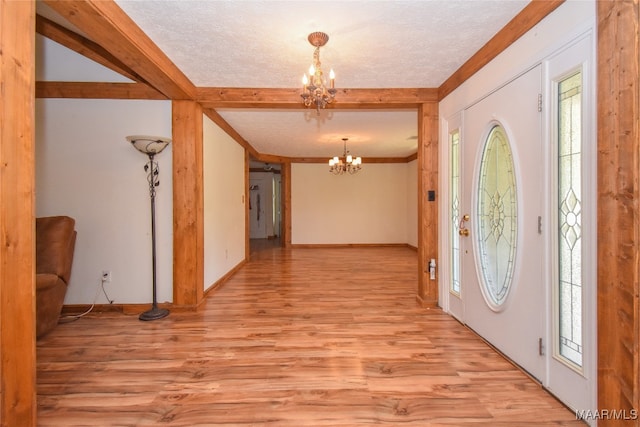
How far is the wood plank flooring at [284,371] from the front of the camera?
169 centimetres

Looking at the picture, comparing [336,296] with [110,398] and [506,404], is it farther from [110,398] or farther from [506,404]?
[110,398]

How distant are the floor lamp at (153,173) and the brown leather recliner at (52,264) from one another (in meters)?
0.71

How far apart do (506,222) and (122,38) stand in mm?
3091

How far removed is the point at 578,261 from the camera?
1660 millimetres

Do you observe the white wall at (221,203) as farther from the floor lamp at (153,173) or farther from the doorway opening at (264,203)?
the doorway opening at (264,203)

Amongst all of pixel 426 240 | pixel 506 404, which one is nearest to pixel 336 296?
pixel 426 240

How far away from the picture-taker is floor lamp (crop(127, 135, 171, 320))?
2.94m

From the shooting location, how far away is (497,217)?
2.39 m

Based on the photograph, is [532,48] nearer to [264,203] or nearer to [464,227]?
[464,227]

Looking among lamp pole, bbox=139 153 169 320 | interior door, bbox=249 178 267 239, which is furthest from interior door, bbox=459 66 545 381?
interior door, bbox=249 178 267 239

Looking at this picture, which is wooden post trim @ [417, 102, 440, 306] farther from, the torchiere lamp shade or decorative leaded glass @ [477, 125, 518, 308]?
the torchiere lamp shade

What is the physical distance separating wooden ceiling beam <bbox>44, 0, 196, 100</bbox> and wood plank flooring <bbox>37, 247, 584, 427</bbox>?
2355 mm

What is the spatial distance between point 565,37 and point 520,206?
1.03 m

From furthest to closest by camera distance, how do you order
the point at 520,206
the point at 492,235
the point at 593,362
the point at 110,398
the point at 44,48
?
the point at 44,48, the point at 492,235, the point at 520,206, the point at 110,398, the point at 593,362
